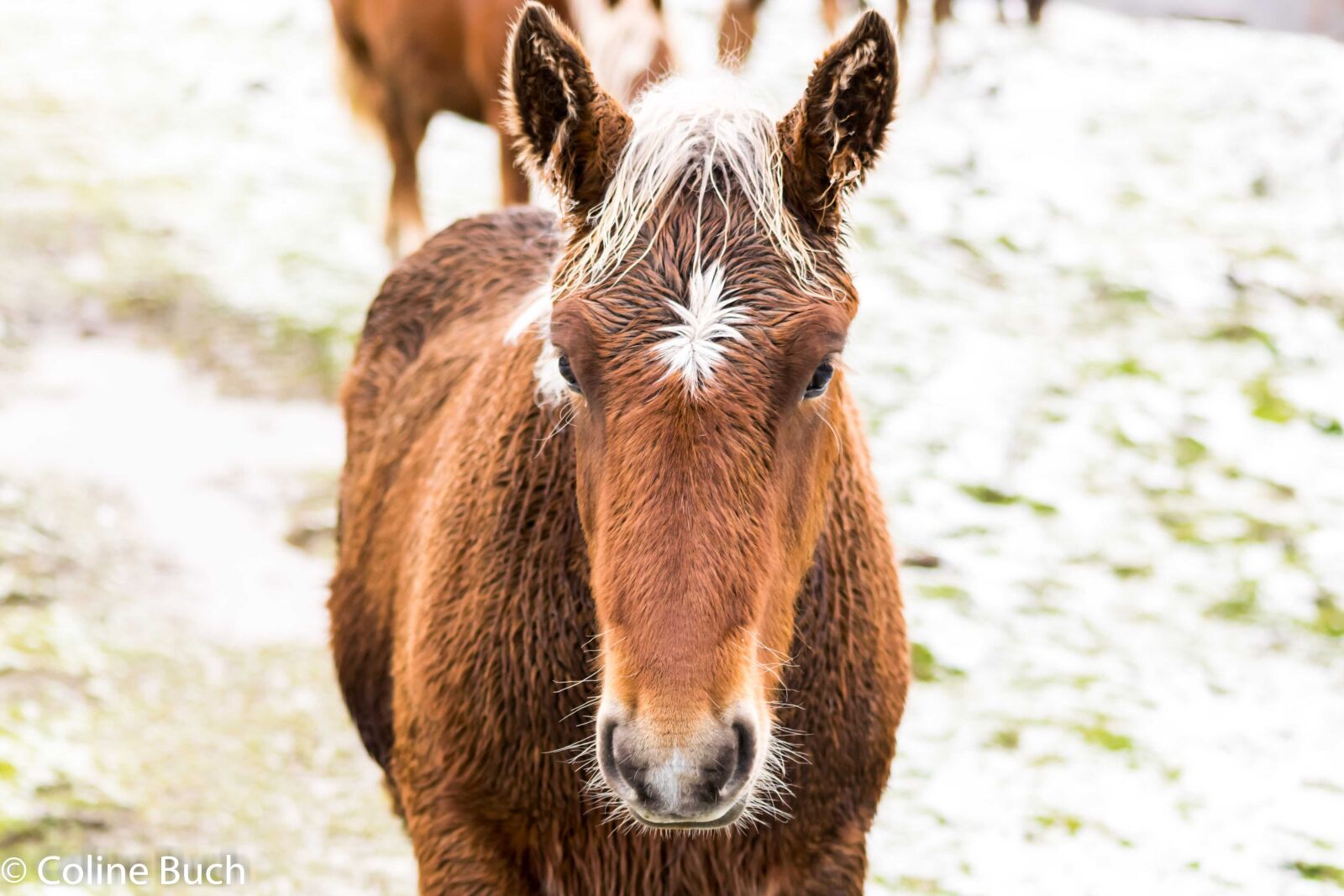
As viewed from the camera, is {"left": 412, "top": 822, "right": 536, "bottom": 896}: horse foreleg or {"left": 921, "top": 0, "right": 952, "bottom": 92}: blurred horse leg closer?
{"left": 412, "top": 822, "right": 536, "bottom": 896}: horse foreleg

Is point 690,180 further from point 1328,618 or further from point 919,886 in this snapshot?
point 1328,618

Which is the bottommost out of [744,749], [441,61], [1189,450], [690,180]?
[1189,450]

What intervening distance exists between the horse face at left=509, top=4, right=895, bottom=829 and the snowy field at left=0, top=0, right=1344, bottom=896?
0.97 ft

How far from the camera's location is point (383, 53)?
26.5 ft

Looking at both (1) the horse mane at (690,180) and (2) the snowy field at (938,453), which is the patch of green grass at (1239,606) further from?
(1) the horse mane at (690,180)

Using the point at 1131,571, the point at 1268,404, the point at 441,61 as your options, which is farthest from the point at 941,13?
the point at 1131,571

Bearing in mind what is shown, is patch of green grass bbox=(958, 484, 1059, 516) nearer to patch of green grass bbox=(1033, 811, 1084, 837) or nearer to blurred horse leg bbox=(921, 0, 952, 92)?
patch of green grass bbox=(1033, 811, 1084, 837)

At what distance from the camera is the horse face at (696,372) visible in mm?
1961

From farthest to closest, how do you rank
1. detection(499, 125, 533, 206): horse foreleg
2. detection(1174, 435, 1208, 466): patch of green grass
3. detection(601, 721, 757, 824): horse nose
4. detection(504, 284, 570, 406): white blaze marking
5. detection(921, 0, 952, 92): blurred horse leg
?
detection(921, 0, 952, 92): blurred horse leg < detection(499, 125, 533, 206): horse foreleg < detection(1174, 435, 1208, 466): patch of green grass < detection(504, 284, 570, 406): white blaze marking < detection(601, 721, 757, 824): horse nose

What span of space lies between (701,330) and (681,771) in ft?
2.31

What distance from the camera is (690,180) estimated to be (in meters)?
2.22

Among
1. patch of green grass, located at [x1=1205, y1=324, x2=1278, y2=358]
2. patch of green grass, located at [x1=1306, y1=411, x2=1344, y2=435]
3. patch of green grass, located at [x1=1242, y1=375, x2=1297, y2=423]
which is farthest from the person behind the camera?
patch of green grass, located at [x1=1205, y1=324, x2=1278, y2=358]

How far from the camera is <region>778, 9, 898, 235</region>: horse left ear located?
84.4 inches

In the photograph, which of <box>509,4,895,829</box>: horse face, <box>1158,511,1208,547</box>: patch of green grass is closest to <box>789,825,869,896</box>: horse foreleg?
<box>509,4,895,829</box>: horse face
